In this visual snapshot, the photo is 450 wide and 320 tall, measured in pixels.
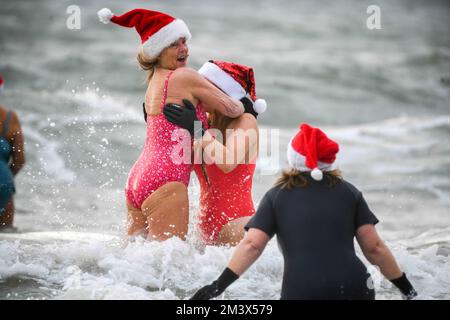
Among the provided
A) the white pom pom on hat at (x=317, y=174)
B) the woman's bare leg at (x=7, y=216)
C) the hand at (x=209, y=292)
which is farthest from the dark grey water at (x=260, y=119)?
the white pom pom on hat at (x=317, y=174)

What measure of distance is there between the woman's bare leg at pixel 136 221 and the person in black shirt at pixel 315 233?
4.70 ft

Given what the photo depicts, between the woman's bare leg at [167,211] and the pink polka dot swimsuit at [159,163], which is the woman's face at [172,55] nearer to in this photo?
the pink polka dot swimsuit at [159,163]

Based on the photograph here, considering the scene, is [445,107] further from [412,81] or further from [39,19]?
[39,19]

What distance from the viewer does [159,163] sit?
5.41 metres

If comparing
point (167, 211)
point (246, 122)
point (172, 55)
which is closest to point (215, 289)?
point (167, 211)

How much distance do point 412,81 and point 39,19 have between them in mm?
9817

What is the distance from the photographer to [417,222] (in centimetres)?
972

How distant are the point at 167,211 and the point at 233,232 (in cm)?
47

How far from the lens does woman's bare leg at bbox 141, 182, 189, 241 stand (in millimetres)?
5406

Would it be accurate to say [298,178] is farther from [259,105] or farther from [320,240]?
[259,105]

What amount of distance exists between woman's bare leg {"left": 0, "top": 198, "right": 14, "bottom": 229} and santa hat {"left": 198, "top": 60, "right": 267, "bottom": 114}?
7.57ft

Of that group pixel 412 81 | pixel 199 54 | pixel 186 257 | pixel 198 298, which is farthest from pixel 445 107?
pixel 198 298

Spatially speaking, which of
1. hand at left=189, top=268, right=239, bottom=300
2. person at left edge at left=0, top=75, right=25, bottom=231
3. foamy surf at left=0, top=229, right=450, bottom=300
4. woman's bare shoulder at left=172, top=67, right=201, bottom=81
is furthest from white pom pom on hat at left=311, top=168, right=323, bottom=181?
person at left edge at left=0, top=75, right=25, bottom=231

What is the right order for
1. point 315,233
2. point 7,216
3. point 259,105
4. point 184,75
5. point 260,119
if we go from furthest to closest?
point 260,119 → point 7,216 → point 259,105 → point 184,75 → point 315,233
